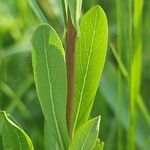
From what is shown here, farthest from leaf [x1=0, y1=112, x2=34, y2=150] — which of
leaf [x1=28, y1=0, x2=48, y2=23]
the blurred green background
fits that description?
the blurred green background

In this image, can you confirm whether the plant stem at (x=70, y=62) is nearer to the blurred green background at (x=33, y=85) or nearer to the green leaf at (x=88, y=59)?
the green leaf at (x=88, y=59)

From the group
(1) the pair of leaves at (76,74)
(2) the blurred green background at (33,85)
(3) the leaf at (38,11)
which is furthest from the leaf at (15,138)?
(2) the blurred green background at (33,85)

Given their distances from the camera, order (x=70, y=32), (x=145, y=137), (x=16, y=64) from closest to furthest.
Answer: (x=70, y=32) → (x=145, y=137) → (x=16, y=64)

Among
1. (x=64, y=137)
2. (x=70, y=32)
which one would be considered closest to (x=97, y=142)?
(x=64, y=137)

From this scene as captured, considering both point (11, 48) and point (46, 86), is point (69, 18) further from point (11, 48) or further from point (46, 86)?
point (11, 48)

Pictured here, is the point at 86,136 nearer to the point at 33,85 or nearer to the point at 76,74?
the point at 76,74
